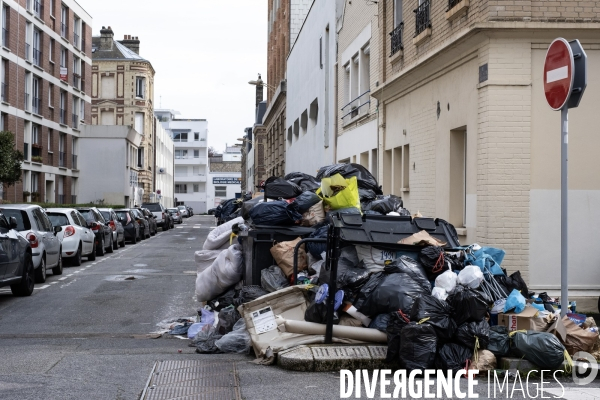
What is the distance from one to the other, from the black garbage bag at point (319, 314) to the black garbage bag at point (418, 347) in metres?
0.91

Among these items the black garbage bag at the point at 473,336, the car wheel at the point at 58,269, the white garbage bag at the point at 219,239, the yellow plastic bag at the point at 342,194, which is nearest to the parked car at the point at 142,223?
the car wheel at the point at 58,269

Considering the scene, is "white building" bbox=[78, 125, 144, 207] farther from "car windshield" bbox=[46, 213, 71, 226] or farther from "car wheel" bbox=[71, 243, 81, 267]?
"car wheel" bbox=[71, 243, 81, 267]

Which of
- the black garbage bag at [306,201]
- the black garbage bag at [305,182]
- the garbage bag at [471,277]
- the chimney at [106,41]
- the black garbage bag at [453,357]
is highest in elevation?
the chimney at [106,41]

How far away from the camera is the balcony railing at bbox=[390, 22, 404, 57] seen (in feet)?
54.5

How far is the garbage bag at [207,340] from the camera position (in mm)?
8328

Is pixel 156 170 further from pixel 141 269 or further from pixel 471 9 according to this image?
pixel 471 9

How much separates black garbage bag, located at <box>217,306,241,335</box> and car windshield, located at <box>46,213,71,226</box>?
12932mm

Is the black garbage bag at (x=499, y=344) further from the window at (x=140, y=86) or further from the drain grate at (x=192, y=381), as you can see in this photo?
the window at (x=140, y=86)

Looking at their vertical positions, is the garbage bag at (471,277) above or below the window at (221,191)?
below

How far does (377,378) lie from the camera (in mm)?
6773

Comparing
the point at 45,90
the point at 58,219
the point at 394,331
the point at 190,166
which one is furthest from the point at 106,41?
the point at 394,331

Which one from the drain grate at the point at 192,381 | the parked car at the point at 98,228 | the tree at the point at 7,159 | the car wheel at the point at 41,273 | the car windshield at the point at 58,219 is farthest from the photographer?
the tree at the point at 7,159

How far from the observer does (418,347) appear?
269 inches

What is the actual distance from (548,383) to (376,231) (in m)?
2.58
